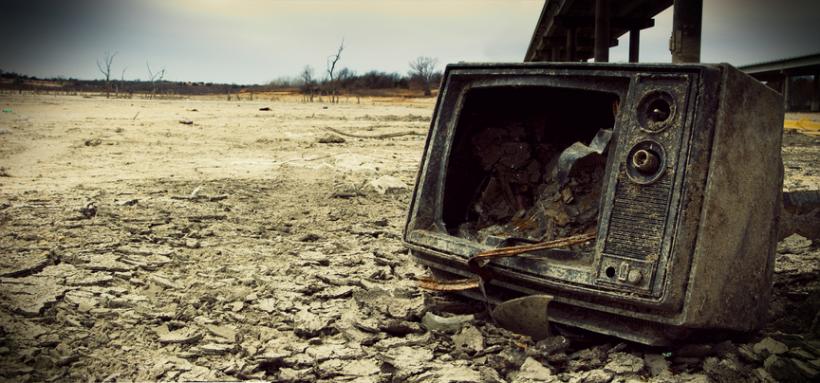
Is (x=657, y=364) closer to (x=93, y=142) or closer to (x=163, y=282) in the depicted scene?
(x=163, y=282)

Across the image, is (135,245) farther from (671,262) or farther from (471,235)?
(671,262)

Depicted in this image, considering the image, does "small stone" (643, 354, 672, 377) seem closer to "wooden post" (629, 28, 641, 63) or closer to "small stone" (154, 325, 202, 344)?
"small stone" (154, 325, 202, 344)

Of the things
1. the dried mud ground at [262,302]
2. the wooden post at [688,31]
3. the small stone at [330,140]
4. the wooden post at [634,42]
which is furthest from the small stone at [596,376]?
the wooden post at [634,42]

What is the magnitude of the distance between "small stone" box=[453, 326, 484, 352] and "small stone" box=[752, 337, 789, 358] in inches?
35.0

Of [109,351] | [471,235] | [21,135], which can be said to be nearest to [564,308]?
[471,235]

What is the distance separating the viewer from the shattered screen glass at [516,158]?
2.53 meters

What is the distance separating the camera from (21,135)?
8.23m

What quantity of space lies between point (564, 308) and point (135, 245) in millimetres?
2281

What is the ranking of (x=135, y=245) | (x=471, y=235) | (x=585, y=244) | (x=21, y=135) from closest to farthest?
(x=585, y=244) → (x=471, y=235) → (x=135, y=245) → (x=21, y=135)

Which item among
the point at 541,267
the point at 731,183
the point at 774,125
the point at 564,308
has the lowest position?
the point at 564,308

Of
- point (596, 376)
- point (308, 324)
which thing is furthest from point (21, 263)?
point (596, 376)

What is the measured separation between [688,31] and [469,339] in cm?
314

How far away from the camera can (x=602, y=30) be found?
8031 mm

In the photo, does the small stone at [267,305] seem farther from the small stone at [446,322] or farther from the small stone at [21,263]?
the small stone at [21,263]
